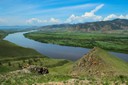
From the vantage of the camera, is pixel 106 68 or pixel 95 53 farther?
pixel 95 53

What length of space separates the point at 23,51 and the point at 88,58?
87.0 metres

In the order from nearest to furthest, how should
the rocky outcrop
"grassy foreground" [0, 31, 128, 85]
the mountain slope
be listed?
"grassy foreground" [0, 31, 128, 85] → the mountain slope → the rocky outcrop

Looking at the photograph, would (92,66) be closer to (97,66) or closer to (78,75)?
(97,66)

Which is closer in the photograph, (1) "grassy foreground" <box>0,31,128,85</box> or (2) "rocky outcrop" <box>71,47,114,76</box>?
(1) "grassy foreground" <box>0,31,128,85</box>

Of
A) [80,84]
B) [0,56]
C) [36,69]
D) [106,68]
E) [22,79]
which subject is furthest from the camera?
[0,56]

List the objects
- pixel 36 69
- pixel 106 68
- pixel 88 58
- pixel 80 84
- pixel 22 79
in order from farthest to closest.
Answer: pixel 88 58
pixel 106 68
pixel 36 69
pixel 22 79
pixel 80 84

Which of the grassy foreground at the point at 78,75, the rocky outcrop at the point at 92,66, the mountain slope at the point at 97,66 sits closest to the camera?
the grassy foreground at the point at 78,75

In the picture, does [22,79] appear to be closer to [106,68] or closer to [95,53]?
[106,68]

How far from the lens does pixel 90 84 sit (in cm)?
1883

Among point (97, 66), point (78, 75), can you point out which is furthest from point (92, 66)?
point (78, 75)

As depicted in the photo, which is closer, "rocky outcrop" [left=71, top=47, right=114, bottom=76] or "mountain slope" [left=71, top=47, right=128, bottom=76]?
"mountain slope" [left=71, top=47, right=128, bottom=76]

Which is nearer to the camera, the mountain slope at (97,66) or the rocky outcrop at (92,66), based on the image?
the mountain slope at (97,66)

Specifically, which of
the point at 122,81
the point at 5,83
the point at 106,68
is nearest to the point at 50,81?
the point at 5,83

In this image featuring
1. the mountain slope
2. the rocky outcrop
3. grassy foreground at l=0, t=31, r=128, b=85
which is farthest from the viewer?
the rocky outcrop
